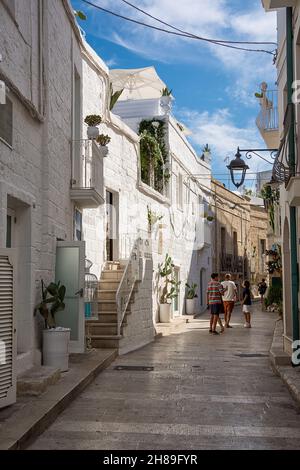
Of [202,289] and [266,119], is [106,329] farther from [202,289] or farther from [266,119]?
[202,289]

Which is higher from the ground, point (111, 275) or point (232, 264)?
point (232, 264)

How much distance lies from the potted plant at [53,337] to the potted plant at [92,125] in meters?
4.28

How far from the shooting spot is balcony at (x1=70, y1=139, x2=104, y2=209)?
1115cm

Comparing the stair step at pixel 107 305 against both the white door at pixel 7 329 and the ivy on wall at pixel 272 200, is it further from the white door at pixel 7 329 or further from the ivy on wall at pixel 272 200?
the white door at pixel 7 329

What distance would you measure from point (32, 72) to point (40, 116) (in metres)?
0.64

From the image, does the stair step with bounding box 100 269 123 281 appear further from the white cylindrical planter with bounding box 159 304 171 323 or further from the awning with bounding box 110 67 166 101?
the awning with bounding box 110 67 166 101

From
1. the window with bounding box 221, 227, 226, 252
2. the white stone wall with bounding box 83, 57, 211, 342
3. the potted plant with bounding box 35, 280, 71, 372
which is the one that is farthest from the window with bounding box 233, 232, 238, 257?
the potted plant with bounding box 35, 280, 71, 372

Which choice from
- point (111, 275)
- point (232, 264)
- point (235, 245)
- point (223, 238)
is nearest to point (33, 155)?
point (111, 275)

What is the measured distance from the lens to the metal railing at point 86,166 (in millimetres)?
11406

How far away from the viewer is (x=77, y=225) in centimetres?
1220

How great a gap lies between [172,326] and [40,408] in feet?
41.0

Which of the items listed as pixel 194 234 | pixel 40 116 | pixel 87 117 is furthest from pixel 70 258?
pixel 194 234

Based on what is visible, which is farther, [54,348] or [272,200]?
[272,200]

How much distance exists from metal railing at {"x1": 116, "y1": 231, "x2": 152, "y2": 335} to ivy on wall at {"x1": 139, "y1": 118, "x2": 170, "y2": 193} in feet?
13.7
